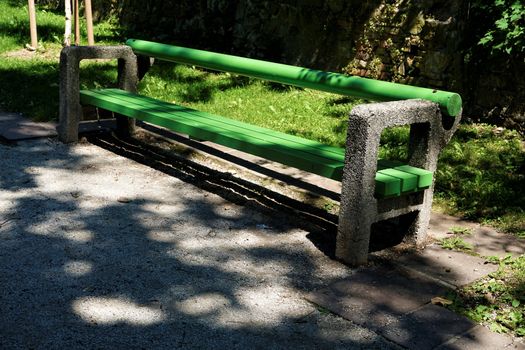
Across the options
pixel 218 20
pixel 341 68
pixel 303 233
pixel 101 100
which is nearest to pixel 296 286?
pixel 303 233

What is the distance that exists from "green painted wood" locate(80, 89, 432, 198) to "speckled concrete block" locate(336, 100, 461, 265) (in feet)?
0.33

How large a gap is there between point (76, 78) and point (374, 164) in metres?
3.02

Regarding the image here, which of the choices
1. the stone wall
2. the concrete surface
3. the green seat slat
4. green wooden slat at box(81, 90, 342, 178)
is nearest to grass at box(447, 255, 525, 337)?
green wooden slat at box(81, 90, 342, 178)

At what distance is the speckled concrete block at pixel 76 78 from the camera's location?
5.89 meters

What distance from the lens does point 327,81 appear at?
4.42 m

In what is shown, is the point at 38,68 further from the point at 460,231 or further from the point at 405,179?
the point at 405,179

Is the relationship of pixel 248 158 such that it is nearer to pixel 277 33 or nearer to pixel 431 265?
pixel 431 265

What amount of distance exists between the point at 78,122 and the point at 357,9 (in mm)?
→ 3297

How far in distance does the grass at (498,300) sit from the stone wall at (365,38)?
3.05m

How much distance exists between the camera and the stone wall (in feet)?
22.4

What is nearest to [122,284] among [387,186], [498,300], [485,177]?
[387,186]

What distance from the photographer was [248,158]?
5.89 meters

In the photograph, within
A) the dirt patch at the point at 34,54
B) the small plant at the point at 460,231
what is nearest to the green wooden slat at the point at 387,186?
the small plant at the point at 460,231

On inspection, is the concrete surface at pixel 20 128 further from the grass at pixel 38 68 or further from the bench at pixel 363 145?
the bench at pixel 363 145
